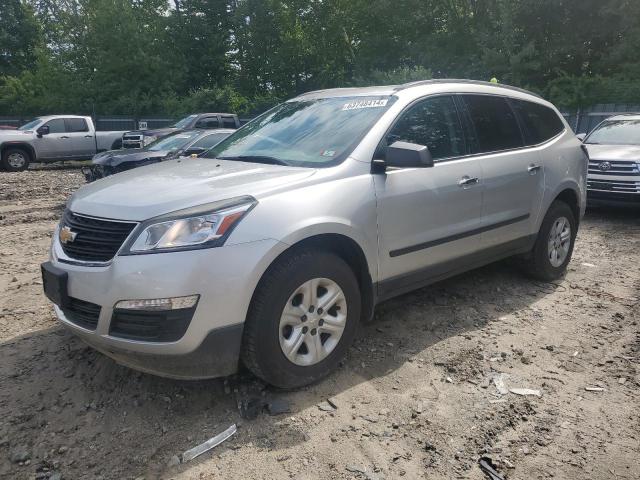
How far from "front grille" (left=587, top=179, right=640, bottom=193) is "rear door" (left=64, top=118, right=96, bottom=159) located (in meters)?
15.5

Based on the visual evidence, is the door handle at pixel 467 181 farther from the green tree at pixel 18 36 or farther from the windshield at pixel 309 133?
the green tree at pixel 18 36

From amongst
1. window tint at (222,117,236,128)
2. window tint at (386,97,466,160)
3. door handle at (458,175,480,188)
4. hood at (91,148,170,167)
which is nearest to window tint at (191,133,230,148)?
hood at (91,148,170,167)

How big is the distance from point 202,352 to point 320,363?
2.51ft

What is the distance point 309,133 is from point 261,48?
33902mm

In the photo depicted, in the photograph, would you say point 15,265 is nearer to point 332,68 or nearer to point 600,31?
point 600,31

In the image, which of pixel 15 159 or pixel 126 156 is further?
pixel 15 159

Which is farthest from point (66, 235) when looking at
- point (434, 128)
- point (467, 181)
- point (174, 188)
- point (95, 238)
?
point (467, 181)

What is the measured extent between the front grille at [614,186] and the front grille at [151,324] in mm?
7601

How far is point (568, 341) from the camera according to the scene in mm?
3680

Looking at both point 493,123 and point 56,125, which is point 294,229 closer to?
point 493,123

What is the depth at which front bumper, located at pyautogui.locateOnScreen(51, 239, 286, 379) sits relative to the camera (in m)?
2.44

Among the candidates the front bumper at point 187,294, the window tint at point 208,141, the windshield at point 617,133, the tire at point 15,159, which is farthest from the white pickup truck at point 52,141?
the front bumper at point 187,294

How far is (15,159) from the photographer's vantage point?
15.6 m

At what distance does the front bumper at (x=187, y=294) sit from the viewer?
95.9 inches
